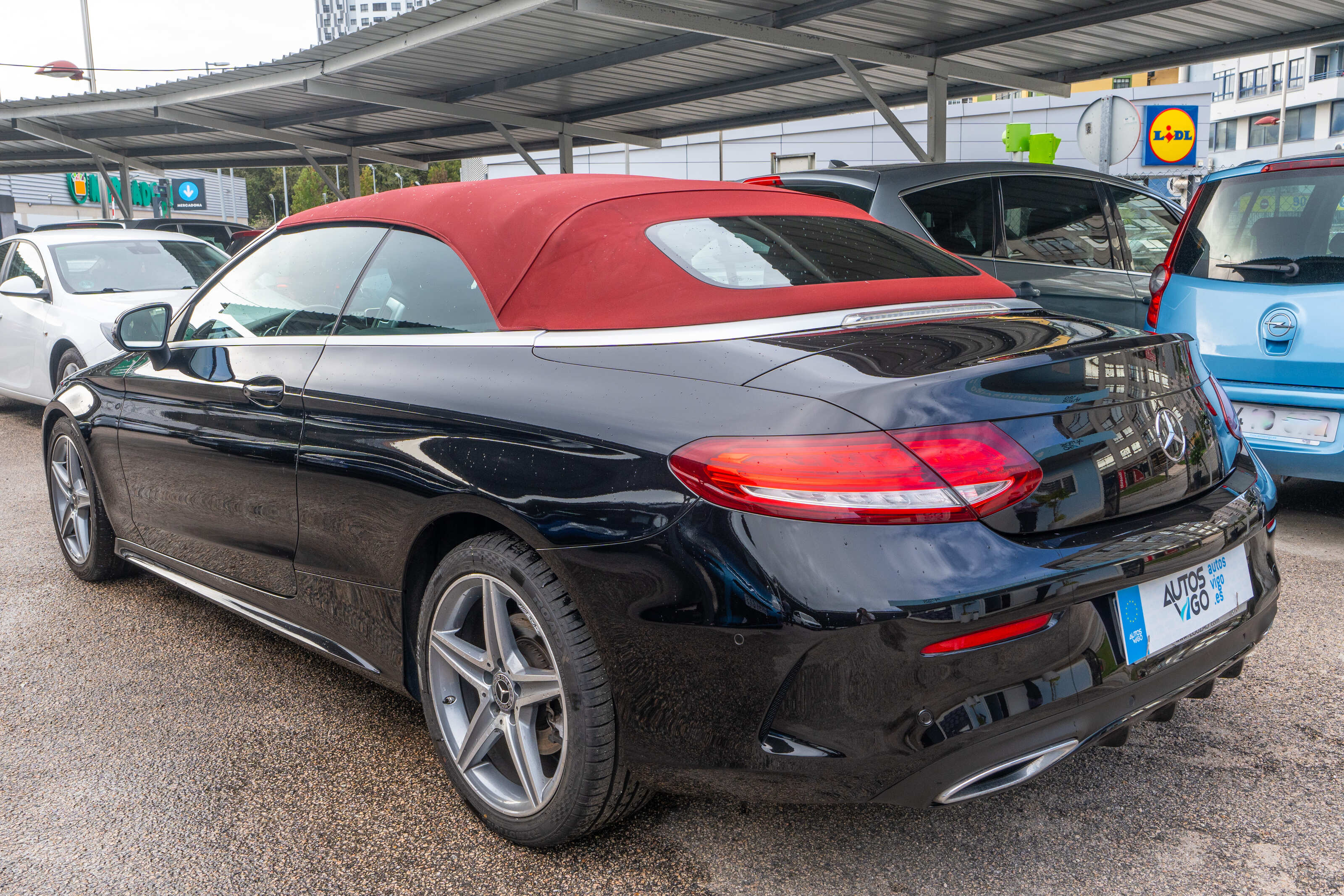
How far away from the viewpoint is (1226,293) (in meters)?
5.05

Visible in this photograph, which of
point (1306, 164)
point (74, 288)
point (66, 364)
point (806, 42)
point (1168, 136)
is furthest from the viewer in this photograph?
point (1168, 136)

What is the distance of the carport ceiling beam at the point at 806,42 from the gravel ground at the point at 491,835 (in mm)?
7825

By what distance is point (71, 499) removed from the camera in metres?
4.52

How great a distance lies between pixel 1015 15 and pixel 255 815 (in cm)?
1047

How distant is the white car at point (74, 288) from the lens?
311 inches

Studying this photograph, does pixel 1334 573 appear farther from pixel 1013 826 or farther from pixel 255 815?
pixel 255 815

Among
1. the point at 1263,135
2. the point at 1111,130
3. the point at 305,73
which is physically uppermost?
the point at 1263,135

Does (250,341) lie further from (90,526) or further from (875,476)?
(875,476)

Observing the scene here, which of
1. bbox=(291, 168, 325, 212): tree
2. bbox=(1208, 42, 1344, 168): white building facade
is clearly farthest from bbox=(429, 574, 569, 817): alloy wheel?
bbox=(291, 168, 325, 212): tree

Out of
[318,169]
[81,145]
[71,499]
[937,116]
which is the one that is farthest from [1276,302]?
[81,145]

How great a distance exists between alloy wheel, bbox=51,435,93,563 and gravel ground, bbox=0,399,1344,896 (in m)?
0.97

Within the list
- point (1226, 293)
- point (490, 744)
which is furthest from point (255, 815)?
point (1226, 293)

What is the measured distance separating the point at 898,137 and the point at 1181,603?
34.0 meters

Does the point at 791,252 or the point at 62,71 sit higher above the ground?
the point at 62,71
